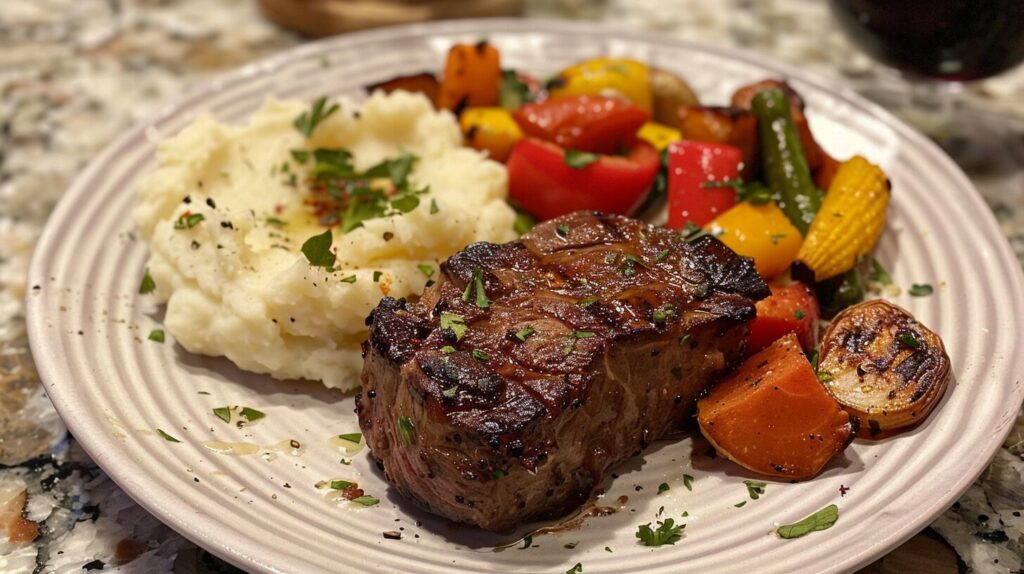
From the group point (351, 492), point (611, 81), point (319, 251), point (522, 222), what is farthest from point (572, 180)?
point (351, 492)

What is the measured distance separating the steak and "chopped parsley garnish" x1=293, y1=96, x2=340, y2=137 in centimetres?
166

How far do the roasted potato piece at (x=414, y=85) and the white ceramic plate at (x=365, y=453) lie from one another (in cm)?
118

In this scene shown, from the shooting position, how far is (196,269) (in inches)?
163

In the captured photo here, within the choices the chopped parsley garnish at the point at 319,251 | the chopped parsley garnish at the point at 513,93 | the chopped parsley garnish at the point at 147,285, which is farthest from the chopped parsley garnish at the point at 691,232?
the chopped parsley garnish at the point at 147,285

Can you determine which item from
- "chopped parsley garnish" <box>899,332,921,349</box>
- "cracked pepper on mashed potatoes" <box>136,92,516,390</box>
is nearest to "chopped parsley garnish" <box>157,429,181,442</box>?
"cracked pepper on mashed potatoes" <box>136,92,516,390</box>

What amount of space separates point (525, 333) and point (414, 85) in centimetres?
261

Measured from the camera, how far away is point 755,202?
4688mm

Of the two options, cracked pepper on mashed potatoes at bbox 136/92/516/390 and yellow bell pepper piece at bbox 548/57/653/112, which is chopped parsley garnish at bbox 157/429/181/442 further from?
yellow bell pepper piece at bbox 548/57/653/112

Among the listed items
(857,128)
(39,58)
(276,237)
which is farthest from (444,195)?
(39,58)

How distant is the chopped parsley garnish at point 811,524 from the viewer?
325 centimetres

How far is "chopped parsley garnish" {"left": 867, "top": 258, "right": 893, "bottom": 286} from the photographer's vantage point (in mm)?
4602

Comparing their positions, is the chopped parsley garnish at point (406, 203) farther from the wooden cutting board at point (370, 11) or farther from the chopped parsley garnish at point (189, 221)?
the wooden cutting board at point (370, 11)

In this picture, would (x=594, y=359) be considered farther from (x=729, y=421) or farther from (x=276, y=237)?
(x=276, y=237)

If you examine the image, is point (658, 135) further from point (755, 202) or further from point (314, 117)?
point (314, 117)
